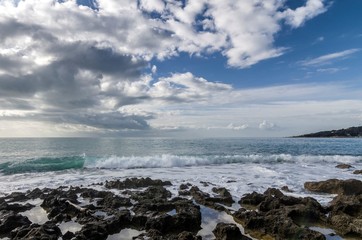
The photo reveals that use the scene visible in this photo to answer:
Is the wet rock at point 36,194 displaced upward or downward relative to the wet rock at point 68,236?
upward

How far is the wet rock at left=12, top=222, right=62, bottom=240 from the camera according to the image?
7.37 m

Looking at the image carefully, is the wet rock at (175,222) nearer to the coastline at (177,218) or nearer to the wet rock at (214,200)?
the coastline at (177,218)

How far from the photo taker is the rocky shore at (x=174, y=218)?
25.6 feet

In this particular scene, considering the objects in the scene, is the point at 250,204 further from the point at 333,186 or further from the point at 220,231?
the point at 333,186

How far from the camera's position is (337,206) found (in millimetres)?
9797

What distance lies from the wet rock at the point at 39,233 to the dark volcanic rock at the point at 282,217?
5187mm

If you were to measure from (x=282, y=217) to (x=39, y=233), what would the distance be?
6.37 meters

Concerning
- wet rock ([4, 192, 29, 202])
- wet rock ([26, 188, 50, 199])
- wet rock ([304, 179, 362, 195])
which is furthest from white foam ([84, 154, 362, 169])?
wet rock ([304, 179, 362, 195])

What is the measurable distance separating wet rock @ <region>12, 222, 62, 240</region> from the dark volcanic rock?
5.19m

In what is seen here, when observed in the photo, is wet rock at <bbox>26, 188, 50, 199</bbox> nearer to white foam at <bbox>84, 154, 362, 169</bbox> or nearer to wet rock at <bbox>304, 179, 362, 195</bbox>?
wet rock at <bbox>304, 179, 362, 195</bbox>

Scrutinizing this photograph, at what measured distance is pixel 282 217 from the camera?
8414mm

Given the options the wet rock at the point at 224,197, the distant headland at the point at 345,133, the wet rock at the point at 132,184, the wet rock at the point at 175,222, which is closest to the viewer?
the wet rock at the point at 175,222

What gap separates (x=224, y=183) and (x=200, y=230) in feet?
27.3

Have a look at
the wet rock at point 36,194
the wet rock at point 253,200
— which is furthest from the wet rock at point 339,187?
the wet rock at point 36,194
